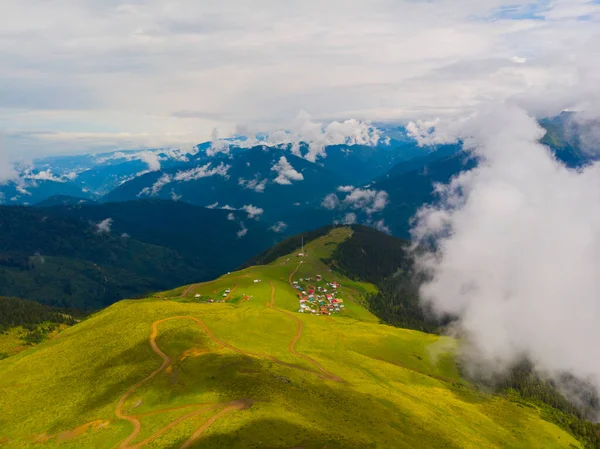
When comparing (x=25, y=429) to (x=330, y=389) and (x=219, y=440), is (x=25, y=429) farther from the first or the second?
(x=330, y=389)

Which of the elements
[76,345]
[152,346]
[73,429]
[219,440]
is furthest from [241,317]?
[219,440]

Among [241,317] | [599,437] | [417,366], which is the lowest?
[599,437]

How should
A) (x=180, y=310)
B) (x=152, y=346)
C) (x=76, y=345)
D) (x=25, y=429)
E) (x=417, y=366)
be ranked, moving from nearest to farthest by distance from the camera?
1. (x=25, y=429)
2. (x=152, y=346)
3. (x=76, y=345)
4. (x=180, y=310)
5. (x=417, y=366)

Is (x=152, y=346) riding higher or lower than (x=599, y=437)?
higher

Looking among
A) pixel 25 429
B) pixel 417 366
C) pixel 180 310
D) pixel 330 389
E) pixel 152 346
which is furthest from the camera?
pixel 417 366

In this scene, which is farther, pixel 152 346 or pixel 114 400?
pixel 152 346

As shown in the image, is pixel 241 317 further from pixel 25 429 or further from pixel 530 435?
pixel 530 435

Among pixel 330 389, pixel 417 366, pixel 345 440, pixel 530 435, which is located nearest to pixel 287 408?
pixel 345 440
